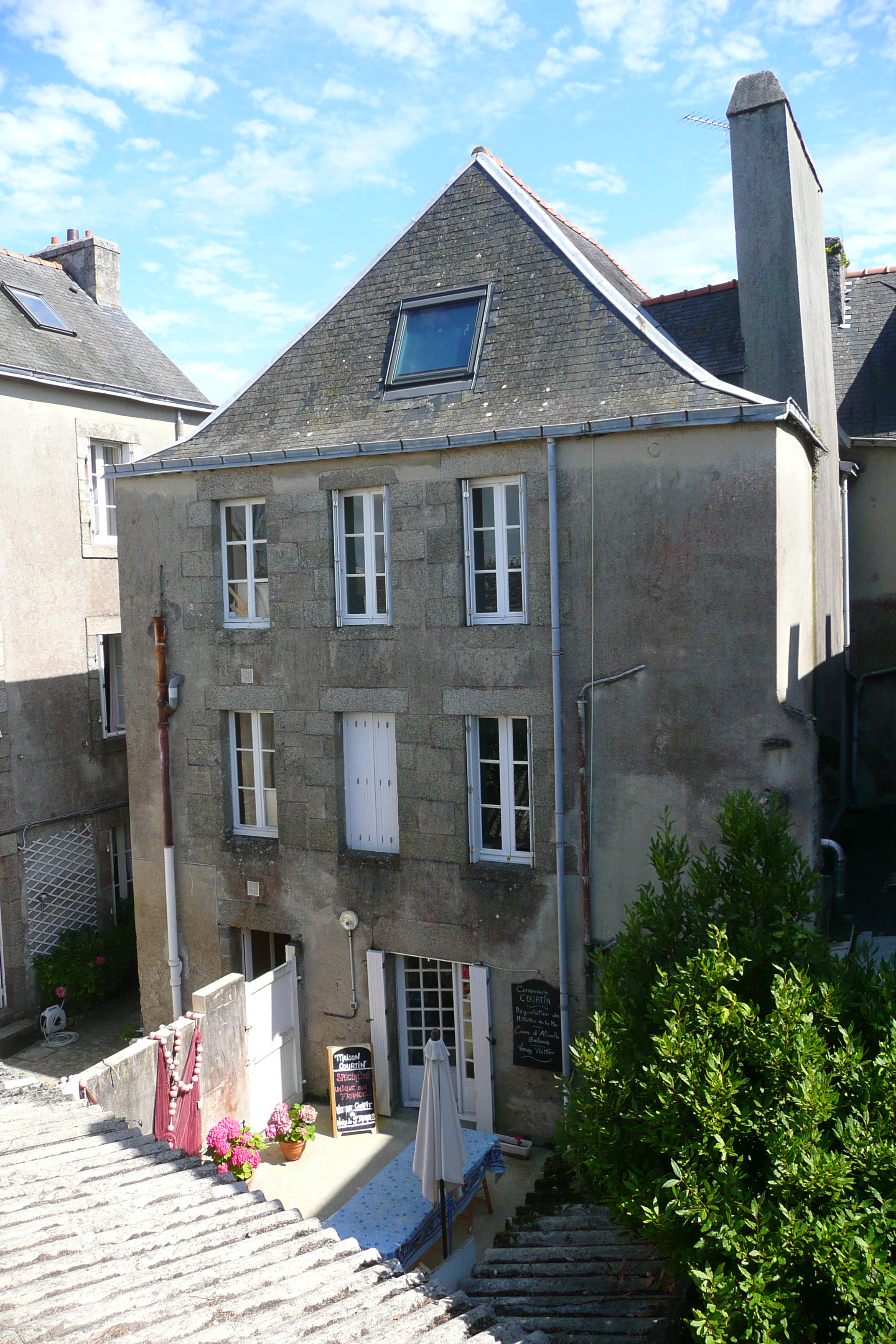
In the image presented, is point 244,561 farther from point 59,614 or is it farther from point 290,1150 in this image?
point 290,1150

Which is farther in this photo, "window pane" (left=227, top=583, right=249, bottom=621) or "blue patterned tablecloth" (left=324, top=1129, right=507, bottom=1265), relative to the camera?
"window pane" (left=227, top=583, right=249, bottom=621)

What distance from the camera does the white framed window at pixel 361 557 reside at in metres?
11.1

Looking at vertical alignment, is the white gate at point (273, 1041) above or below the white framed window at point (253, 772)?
below

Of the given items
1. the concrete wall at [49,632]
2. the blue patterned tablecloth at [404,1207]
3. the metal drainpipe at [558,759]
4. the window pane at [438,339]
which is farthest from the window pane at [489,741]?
the concrete wall at [49,632]

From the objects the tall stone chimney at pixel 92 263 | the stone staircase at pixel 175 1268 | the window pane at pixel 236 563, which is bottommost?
the stone staircase at pixel 175 1268

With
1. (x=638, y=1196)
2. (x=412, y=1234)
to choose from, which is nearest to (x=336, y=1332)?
(x=638, y=1196)

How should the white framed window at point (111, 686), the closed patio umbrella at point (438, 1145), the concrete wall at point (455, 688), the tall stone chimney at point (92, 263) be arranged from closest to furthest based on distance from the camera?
the closed patio umbrella at point (438, 1145) → the concrete wall at point (455, 688) → the white framed window at point (111, 686) → the tall stone chimney at point (92, 263)

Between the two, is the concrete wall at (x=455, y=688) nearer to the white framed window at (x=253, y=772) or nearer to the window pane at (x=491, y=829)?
the white framed window at (x=253, y=772)

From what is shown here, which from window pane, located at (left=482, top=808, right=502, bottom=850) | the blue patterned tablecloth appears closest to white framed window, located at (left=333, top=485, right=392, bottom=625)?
window pane, located at (left=482, top=808, right=502, bottom=850)

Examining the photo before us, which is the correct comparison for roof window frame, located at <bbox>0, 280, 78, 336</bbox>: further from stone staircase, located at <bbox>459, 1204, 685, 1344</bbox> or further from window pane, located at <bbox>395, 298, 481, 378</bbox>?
stone staircase, located at <bbox>459, 1204, 685, 1344</bbox>

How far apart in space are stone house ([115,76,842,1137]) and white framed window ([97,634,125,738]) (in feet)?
11.0

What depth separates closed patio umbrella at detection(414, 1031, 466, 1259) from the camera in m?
8.22

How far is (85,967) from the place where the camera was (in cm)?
1428

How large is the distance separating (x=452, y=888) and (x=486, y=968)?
0.90 m
